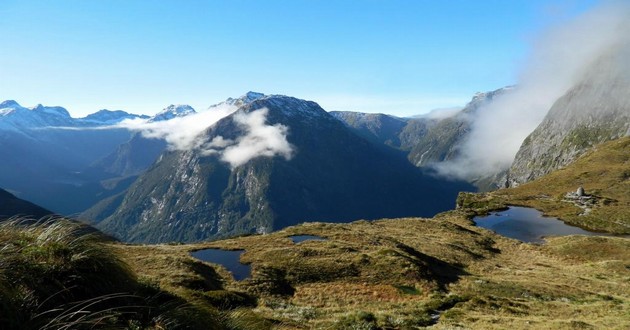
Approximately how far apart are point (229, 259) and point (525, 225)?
86764 mm

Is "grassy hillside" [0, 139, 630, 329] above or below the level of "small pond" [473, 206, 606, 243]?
above

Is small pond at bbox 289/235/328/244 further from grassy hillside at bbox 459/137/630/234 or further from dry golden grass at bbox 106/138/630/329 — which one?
grassy hillside at bbox 459/137/630/234

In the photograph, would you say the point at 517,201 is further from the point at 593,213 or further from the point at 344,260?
the point at 344,260

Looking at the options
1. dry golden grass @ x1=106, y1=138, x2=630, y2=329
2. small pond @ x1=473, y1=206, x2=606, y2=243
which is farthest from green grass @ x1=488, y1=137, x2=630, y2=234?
dry golden grass @ x1=106, y1=138, x2=630, y2=329

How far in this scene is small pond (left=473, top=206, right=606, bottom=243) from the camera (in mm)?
91275

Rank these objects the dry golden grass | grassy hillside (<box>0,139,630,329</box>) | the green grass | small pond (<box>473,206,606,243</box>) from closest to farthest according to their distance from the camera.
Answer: grassy hillside (<box>0,139,630,329</box>) → the dry golden grass → small pond (<box>473,206,606,243</box>) → the green grass

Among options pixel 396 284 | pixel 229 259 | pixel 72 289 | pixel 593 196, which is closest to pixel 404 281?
pixel 396 284

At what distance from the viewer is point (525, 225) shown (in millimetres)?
102375

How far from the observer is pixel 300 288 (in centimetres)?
3803

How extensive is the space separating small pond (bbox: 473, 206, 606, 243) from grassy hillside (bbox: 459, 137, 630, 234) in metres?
6.73

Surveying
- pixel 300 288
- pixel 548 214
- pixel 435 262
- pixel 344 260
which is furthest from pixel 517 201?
pixel 300 288

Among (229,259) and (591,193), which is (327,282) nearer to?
(229,259)

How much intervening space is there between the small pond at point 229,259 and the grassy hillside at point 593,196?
10026cm

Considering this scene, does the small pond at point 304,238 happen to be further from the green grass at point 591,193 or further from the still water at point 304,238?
the green grass at point 591,193
